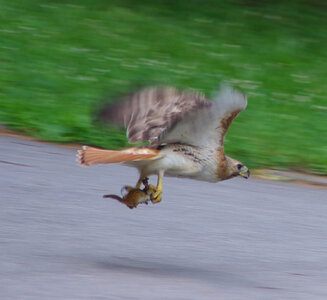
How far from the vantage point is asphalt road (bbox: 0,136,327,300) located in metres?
5.61

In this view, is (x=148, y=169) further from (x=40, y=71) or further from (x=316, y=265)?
(x=40, y=71)

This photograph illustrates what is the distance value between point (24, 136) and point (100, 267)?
3.91m

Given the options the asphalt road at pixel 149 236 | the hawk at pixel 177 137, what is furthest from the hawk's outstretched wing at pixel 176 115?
the asphalt road at pixel 149 236

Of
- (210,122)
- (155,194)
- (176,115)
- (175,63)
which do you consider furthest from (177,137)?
(175,63)

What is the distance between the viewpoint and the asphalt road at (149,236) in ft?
18.4

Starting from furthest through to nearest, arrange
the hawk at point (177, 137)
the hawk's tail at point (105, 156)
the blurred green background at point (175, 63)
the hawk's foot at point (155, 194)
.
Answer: the blurred green background at point (175, 63)
the hawk's foot at point (155, 194)
the hawk at point (177, 137)
the hawk's tail at point (105, 156)

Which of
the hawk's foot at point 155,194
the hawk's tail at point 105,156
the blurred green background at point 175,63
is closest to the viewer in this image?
the hawk's tail at point 105,156

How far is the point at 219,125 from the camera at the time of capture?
5.89 metres

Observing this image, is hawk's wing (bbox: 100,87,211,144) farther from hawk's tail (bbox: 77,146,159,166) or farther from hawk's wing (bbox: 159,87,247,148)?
hawk's tail (bbox: 77,146,159,166)

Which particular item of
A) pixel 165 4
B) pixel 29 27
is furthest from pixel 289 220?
pixel 165 4

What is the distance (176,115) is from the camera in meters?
5.95

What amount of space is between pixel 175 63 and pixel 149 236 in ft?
19.4

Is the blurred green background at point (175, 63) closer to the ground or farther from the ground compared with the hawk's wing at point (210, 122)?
farther from the ground

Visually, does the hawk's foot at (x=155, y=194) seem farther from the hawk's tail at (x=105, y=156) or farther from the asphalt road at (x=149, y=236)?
the asphalt road at (x=149, y=236)
